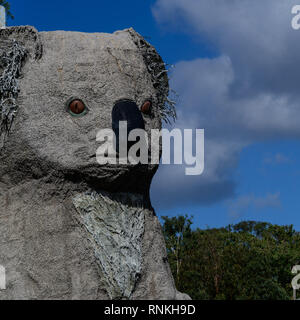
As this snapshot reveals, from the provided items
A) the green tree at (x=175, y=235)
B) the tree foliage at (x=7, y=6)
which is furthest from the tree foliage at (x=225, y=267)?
the tree foliage at (x=7, y=6)

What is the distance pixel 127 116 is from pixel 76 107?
20.2 inches

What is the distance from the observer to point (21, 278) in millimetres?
5281

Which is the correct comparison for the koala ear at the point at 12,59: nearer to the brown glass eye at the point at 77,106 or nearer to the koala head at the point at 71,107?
the koala head at the point at 71,107

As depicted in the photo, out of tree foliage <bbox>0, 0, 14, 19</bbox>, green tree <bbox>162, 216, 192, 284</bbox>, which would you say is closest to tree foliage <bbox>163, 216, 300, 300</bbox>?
green tree <bbox>162, 216, 192, 284</bbox>

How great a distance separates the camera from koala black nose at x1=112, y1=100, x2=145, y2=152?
5355 mm

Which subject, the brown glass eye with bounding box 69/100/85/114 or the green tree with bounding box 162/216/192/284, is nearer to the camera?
the brown glass eye with bounding box 69/100/85/114

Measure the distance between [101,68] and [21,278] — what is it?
221cm

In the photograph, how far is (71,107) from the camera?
5.43 m

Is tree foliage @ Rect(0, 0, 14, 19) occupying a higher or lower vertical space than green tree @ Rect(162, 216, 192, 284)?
higher

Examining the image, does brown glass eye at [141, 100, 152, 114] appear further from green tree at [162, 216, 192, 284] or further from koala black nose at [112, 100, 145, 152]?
green tree at [162, 216, 192, 284]

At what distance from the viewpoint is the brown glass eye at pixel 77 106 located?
17.8ft

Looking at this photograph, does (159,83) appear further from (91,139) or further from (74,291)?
(74,291)

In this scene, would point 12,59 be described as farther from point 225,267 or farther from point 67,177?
point 225,267
